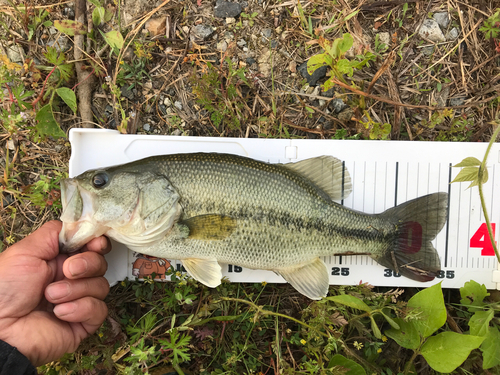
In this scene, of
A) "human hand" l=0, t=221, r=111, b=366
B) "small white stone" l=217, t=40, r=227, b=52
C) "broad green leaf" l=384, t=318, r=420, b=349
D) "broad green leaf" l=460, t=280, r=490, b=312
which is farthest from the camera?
"small white stone" l=217, t=40, r=227, b=52

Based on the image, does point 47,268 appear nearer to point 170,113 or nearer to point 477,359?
point 170,113

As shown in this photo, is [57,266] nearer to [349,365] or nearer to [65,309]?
[65,309]

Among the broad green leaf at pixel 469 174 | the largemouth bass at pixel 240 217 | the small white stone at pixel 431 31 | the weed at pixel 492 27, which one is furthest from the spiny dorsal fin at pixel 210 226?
the weed at pixel 492 27

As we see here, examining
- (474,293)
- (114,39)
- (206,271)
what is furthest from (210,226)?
(474,293)

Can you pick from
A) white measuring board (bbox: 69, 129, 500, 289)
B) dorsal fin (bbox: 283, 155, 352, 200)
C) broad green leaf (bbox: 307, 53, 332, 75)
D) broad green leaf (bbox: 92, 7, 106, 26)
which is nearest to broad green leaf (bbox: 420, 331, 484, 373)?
white measuring board (bbox: 69, 129, 500, 289)

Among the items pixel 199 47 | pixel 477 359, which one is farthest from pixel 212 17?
pixel 477 359

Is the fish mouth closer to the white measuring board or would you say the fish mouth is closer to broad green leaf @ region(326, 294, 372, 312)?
the white measuring board
